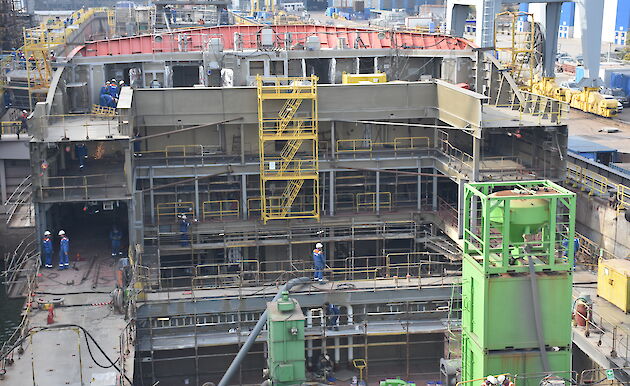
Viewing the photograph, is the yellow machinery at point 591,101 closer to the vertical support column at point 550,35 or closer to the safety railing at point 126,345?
the vertical support column at point 550,35

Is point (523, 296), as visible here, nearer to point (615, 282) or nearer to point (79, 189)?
point (615, 282)

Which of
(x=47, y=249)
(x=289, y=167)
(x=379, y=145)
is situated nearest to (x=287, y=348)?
(x=47, y=249)

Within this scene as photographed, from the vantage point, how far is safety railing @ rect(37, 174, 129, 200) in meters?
28.5

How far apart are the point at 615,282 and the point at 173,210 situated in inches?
587

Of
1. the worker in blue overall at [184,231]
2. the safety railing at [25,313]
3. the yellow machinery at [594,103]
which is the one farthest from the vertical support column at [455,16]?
the safety railing at [25,313]

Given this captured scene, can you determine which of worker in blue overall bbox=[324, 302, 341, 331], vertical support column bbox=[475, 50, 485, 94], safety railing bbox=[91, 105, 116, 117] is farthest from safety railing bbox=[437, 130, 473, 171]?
safety railing bbox=[91, 105, 116, 117]

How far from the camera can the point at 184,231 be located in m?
31.4

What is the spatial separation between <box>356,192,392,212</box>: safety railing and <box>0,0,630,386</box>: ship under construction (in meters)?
0.10

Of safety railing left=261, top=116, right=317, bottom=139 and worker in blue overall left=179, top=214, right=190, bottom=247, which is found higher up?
safety railing left=261, top=116, right=317, bottom=139

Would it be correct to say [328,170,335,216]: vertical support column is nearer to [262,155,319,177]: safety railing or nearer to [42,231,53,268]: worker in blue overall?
[262,155,319,177]: safety railing

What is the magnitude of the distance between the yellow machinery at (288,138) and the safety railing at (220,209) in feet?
3.49

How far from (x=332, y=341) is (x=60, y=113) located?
12971mm

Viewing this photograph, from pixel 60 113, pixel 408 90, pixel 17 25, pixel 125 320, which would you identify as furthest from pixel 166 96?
pixel 17 25

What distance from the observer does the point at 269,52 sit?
36094 mm
